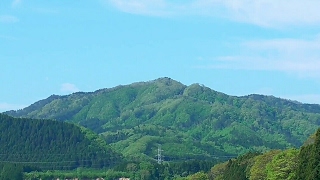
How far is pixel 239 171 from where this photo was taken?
87438 millimetres

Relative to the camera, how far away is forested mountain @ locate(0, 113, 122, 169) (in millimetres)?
165625

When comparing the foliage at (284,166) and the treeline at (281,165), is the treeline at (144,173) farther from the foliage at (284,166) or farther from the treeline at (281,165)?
the foliage at (284,166)

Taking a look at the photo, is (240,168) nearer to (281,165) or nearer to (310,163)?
(281,165)

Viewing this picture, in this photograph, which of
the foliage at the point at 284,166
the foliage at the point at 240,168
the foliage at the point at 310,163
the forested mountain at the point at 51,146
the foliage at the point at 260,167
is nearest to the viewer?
the foliage at the point at 310,163

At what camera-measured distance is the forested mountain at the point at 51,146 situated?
16562 centimetres

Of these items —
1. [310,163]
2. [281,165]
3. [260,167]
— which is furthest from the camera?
[260,167]

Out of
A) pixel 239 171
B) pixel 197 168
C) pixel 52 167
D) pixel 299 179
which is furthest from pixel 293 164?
pixel 52 167

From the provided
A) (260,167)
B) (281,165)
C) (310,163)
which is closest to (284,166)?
(281,165)

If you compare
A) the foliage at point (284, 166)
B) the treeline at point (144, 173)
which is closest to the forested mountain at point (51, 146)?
the treeline at point (144, 173)

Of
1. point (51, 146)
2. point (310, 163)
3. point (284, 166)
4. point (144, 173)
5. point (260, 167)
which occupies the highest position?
point (51, 146)

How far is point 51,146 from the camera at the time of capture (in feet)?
569

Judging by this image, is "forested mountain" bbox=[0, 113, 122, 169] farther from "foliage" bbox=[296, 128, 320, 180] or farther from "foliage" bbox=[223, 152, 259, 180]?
"foliage" bbox=[296, 128, 320, 180]

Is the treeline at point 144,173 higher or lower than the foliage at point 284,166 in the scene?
higher

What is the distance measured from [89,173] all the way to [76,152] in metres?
27.4
